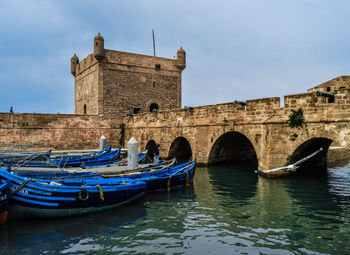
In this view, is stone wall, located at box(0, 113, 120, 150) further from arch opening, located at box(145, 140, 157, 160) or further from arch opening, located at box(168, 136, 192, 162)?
arch opening, located at box(168, 136, 192, 162)

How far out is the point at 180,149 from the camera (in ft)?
79.3

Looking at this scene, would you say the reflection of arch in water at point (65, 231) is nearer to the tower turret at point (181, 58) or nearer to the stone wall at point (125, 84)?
the stone wall at point (125, 84)

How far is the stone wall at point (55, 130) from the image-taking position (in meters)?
24.9

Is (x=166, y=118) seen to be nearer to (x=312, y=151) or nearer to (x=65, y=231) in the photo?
(x=312, y=151)

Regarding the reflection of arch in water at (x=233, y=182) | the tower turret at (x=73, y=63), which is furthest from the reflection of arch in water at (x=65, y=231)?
the tower turret at (x=73, y=63)

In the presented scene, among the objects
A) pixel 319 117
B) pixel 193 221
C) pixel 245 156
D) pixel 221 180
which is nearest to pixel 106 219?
pixel 193 221

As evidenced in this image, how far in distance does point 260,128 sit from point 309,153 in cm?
292

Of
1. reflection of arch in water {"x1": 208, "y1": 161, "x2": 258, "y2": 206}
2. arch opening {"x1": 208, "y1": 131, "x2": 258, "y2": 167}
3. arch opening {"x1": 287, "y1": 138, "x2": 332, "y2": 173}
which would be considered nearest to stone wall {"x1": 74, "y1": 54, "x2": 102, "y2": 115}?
arch opening {"x1": 208, "y1": 131, "x2": 258, "y2": 167}

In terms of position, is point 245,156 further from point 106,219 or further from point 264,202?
point 106,219

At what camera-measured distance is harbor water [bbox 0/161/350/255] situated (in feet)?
21.3

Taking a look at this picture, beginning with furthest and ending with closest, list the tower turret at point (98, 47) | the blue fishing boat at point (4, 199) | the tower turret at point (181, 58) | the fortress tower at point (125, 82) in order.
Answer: the tower turret at point (181, 58) < the fortress tower at point (125, 82) < the tower turret at point (98, 47) < the blue fishing boat at point (4, 199)

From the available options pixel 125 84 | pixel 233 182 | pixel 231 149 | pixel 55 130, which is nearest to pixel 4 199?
pixel 233 182

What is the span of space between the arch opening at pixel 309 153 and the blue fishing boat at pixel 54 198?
915 centimetres

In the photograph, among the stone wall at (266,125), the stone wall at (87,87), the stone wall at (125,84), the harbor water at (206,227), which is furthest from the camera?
the stone wall at (87,87)
